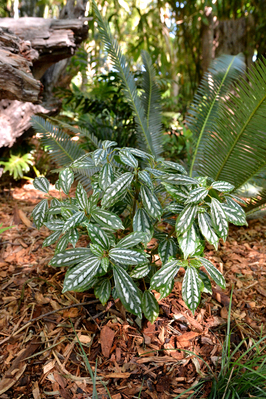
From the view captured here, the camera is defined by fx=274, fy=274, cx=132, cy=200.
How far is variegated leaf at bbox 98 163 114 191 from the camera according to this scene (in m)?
0.97

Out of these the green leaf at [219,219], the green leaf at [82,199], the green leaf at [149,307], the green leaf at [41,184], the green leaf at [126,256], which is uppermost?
the green leaf at [219,219]

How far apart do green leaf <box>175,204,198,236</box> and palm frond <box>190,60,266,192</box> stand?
867 millimetres

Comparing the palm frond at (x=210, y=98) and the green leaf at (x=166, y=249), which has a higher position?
the palm frond at (x=210, y=98)

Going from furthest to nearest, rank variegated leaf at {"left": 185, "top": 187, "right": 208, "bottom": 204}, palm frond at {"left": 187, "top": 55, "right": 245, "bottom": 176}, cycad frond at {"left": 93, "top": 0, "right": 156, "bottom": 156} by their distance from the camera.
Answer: palm frond at {"left": 187, "top": 55, "right": 245, "bottom": 176}
cycad frond at {"left": 93, "top": 0, "right": 156, "bottom": 156}
variegated leaf at {"left": 185, "top": 187, "right": 208, "bottom": 204}

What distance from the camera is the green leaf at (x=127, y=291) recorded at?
3.21 ft

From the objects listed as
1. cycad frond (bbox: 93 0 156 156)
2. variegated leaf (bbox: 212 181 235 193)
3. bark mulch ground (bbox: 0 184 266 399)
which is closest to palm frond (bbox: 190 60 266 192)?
cycad frond (bbox: 93 0 156 156)

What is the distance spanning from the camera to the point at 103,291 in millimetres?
1118

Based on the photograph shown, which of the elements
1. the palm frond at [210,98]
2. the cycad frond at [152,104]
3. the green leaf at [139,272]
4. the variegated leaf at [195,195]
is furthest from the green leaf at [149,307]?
the cycad frond at [152,104]

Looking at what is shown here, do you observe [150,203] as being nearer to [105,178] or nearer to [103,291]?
[105,178]

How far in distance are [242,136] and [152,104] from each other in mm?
883

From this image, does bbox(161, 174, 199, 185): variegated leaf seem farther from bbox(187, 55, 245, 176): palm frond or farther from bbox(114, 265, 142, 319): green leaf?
bbox(187, 55, 245, 176): palm frond

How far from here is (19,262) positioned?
1623mm

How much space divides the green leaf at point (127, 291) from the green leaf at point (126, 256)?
0.06 metres

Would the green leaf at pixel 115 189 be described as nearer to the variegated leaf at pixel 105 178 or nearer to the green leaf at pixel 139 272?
the variegated leaf at pixel 105 178
